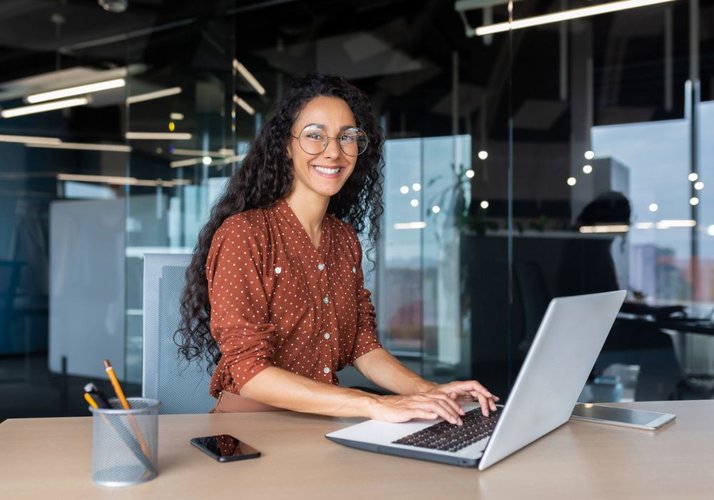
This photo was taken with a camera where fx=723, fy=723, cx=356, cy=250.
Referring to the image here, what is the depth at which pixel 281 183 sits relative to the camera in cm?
191

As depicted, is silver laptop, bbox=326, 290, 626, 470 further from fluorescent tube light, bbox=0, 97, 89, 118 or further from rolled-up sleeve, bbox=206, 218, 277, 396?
fluorescent tube light, bbox=0, 97, 89, 118

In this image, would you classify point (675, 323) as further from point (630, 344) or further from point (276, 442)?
point (276, 442)

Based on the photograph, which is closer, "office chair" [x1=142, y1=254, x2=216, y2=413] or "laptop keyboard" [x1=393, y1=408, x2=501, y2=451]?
"laptop keyboard" [x1=393, y1=408, x2=501, y2=451]

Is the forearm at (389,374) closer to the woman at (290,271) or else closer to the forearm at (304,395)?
the woman at (290,271)

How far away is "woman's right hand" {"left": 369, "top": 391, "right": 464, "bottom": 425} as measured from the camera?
4.41 ft

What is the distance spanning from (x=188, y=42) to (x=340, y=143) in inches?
118

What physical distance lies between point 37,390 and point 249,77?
246cm

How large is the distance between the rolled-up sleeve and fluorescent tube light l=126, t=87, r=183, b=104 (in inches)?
117

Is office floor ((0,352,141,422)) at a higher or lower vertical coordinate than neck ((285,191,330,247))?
lower

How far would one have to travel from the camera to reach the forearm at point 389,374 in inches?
68.9

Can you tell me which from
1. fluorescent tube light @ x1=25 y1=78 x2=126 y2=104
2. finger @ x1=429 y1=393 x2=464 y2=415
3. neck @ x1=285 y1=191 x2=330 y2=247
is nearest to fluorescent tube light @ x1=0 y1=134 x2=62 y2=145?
fluorescent tube light @ x1=25 y1=78 x2=126 y2=104

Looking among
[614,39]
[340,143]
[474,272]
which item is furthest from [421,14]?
[340,143]

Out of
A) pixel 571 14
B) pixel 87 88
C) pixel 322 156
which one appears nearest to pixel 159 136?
pixel 87 88

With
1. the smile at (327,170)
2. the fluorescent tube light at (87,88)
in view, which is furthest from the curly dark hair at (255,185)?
the fluorescent tube light at (87,88)
